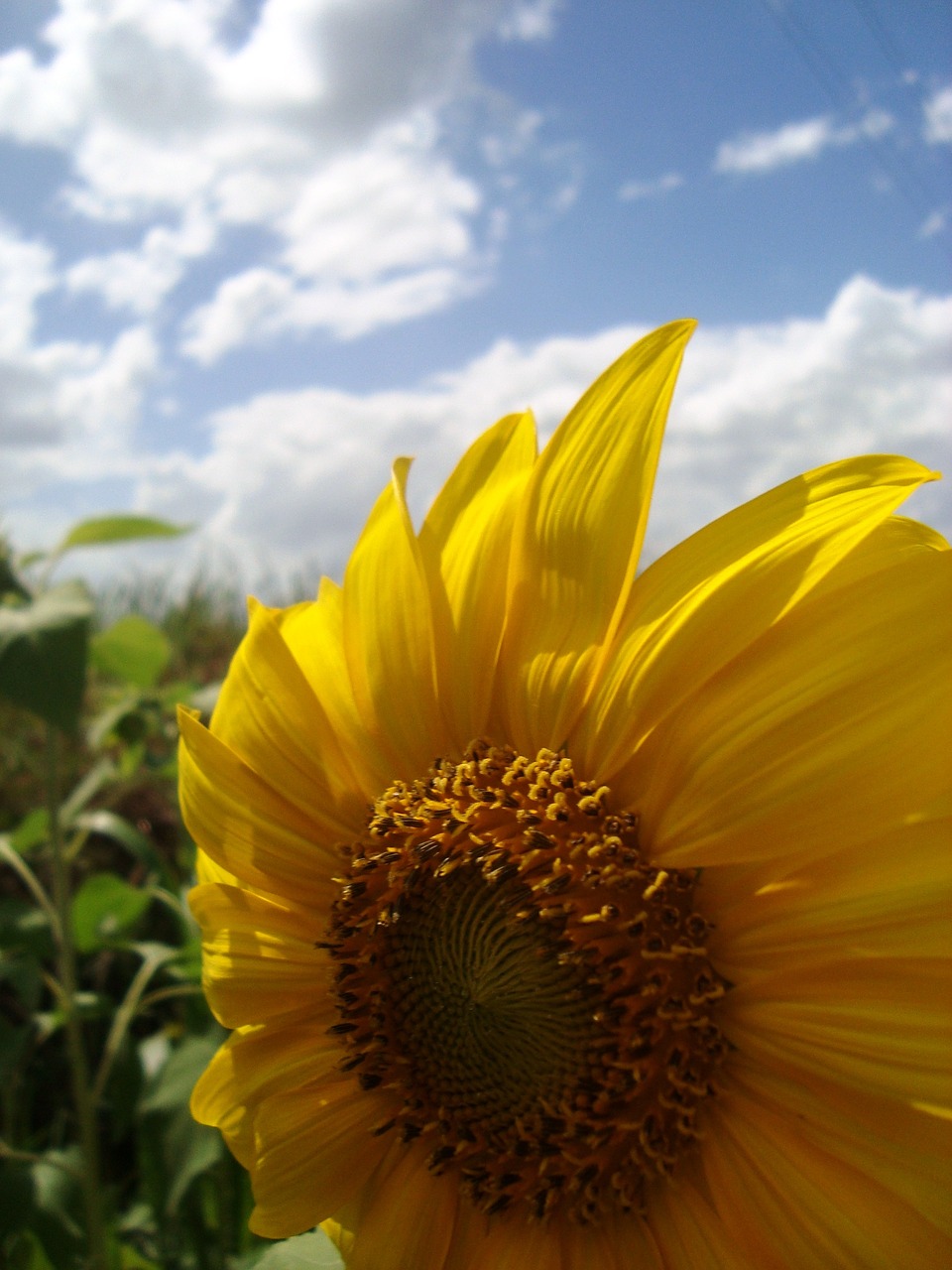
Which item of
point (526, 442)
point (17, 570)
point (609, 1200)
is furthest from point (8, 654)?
point (609, 1200)

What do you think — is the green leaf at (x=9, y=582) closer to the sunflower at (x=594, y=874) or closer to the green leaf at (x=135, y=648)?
the green leaf at (x=135, y=648)

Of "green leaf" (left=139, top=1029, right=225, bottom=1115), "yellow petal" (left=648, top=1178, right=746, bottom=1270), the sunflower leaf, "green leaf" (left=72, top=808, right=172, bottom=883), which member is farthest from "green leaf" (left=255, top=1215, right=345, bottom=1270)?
"green leaf" (left=72, top=808, right=172, bottom=883)

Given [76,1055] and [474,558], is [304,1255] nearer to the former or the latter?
[474,558]

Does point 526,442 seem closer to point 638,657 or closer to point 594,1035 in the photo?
point 638,657

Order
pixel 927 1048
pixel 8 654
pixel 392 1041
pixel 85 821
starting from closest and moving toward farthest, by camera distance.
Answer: pixel 927 1048 → pixel 392 1041 → pixel 8 654 → pixel 85 821

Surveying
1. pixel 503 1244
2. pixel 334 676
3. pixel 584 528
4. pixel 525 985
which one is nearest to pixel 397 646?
pixel 334 676

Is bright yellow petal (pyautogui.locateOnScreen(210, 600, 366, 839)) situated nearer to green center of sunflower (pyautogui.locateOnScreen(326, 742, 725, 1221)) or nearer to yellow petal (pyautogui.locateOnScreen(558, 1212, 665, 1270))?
green center of sunflower (pyautogui.locateOnScreen(326, 742, 725, 1221))
